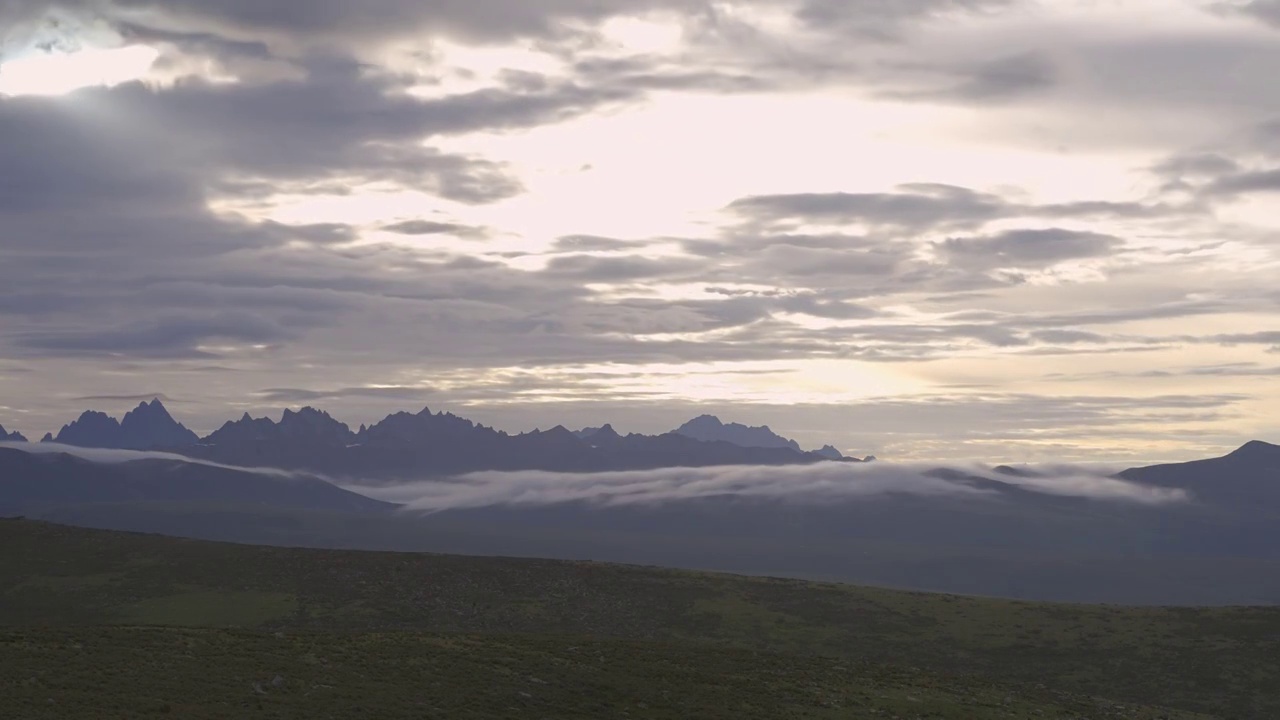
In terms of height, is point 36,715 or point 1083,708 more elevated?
point 36,715

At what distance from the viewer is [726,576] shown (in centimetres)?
13188

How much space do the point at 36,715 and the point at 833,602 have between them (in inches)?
3484

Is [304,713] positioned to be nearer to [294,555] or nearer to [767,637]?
[767,637]

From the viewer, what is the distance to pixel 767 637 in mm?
108188

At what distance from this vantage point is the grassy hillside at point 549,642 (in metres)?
58.9

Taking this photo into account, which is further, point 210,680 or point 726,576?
point 726,576

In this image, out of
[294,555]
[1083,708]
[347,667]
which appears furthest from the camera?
[294,555]

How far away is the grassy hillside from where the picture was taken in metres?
58.9

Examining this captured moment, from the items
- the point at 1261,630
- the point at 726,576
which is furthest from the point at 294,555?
the point at 1261,630

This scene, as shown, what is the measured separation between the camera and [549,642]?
77.5 metres

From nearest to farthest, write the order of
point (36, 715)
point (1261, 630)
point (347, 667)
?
point (36, 715) → point (347, 667) → point (1261, 630)

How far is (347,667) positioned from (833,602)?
69705 mm

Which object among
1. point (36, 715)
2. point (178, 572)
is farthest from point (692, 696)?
point (178, 572)

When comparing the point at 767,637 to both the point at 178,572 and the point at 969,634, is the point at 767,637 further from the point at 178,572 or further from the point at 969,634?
the point at 178,572
